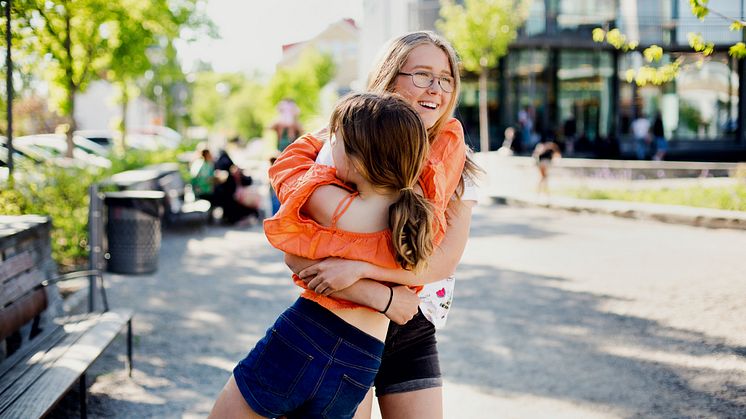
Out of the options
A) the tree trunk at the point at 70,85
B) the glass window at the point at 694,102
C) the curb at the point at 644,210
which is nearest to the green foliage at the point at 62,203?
the tree trunk at the point at 70,85

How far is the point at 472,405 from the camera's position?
484cm

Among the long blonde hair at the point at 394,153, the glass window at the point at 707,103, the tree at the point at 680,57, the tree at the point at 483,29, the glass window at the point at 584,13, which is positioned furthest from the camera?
the glass window at the point at 707,103

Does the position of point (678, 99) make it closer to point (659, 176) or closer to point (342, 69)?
point (659, 176)

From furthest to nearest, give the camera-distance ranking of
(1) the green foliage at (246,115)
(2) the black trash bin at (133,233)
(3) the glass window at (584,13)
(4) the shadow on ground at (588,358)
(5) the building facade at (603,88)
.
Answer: (1) the green foliage at (246,115), (3) the glass window at (584,13), (5) the building facade at (603,88), (2) the black trash bin at (133,233), (4) the shadow on ground at (588,358)

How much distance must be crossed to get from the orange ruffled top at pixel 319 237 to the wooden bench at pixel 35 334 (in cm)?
182

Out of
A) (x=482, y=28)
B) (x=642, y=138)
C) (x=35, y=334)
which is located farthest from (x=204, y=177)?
(x=642, y=138)

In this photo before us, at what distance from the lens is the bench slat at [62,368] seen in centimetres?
352

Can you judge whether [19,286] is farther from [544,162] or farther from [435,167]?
[544,162]

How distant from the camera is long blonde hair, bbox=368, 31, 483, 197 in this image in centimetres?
256

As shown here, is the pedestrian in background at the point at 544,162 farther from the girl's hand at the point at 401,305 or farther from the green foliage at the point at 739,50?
the girl's hand at the point at 401,305

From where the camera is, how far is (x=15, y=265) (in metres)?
4.74

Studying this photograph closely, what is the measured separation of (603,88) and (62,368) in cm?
3514

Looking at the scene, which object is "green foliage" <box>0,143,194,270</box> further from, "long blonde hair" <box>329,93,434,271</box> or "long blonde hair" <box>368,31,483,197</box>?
"long blonde hair" <box>329,93,434,271</box>

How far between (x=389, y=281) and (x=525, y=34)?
1287 inches
